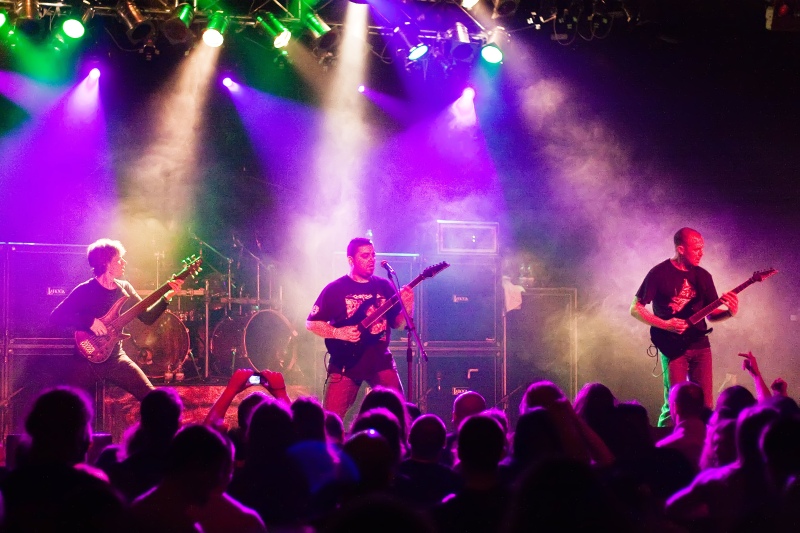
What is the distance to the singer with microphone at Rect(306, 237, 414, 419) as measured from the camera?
270 inches

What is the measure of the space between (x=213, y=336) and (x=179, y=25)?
13.7 feet

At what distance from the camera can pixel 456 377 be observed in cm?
944

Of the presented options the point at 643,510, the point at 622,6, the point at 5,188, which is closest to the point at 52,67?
the point at 5,188

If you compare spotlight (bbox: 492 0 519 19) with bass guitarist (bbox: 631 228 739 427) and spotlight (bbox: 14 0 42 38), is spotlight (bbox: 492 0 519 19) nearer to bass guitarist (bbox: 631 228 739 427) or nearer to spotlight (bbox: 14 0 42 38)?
bass guitarist (bbox: 631 228 739 427)

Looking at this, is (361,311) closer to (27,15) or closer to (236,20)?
(236,20)

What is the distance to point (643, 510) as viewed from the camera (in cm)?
292

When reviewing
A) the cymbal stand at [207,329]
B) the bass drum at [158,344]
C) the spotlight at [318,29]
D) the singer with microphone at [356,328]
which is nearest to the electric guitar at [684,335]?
the singer with microphone at [356,328]

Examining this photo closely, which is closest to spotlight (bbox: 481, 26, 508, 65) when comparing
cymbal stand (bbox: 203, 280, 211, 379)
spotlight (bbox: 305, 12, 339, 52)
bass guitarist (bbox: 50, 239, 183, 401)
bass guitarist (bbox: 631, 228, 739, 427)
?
spotlight (bbox: 305, 12, 339, 52)

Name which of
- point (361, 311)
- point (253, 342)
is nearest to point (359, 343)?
point (361, 311)

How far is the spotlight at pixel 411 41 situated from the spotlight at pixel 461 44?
13.2 inches

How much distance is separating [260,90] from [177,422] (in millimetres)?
8547

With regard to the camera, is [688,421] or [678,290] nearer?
[688,421]

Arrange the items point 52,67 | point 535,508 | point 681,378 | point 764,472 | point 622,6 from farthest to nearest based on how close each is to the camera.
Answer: point 52,67 < point 622,6 < point 681,378 < point 764,472 < point 535,508

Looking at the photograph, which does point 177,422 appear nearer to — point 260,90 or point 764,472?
point 764,472
